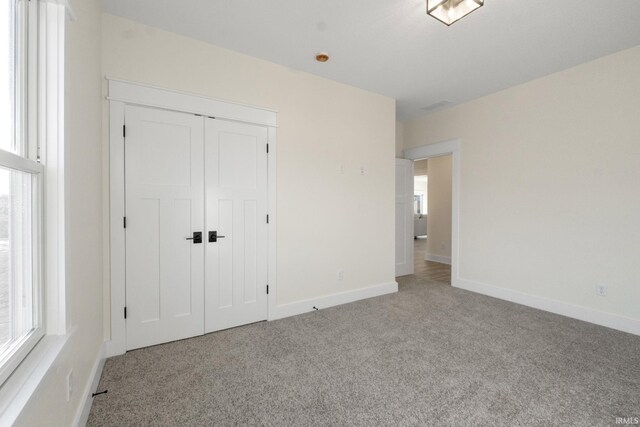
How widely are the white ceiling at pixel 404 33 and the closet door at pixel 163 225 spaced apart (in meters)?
0.85

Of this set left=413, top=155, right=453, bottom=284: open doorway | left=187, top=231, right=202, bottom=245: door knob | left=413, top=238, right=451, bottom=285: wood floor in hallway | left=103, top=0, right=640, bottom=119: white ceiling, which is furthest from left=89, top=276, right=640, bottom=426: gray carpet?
left=413, top=155, right=453, bottom=284: open doorway

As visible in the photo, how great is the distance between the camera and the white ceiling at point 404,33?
2.28 metres

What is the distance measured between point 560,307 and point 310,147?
11.7ft

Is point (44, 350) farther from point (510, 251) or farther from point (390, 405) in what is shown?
point (510, 251)

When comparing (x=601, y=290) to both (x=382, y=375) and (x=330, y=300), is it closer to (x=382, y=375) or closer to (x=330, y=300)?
(x=382, y=375)

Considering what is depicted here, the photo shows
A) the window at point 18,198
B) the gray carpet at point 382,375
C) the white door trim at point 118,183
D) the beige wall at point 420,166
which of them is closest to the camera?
the window at point 18,198

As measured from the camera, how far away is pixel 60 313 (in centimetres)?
132

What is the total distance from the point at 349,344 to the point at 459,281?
2.66 m

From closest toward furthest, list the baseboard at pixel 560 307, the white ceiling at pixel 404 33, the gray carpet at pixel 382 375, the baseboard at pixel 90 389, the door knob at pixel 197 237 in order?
the baseboard at pixel 90 389
the gray carpet at pixel 382 375
the white ceiling at pixel 404 33
the door knob at pixel 197 237
the baseboard at pixel 560 307

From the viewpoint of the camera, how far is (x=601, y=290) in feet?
10.2

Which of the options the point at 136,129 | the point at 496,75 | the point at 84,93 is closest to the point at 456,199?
the point at 496,75

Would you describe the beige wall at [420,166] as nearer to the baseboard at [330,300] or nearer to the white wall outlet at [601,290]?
the baseboard at [330,300]

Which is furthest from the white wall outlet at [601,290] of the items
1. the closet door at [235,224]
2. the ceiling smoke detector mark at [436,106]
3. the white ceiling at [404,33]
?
the closet door at [235,224]

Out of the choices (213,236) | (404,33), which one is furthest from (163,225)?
(404,33)
